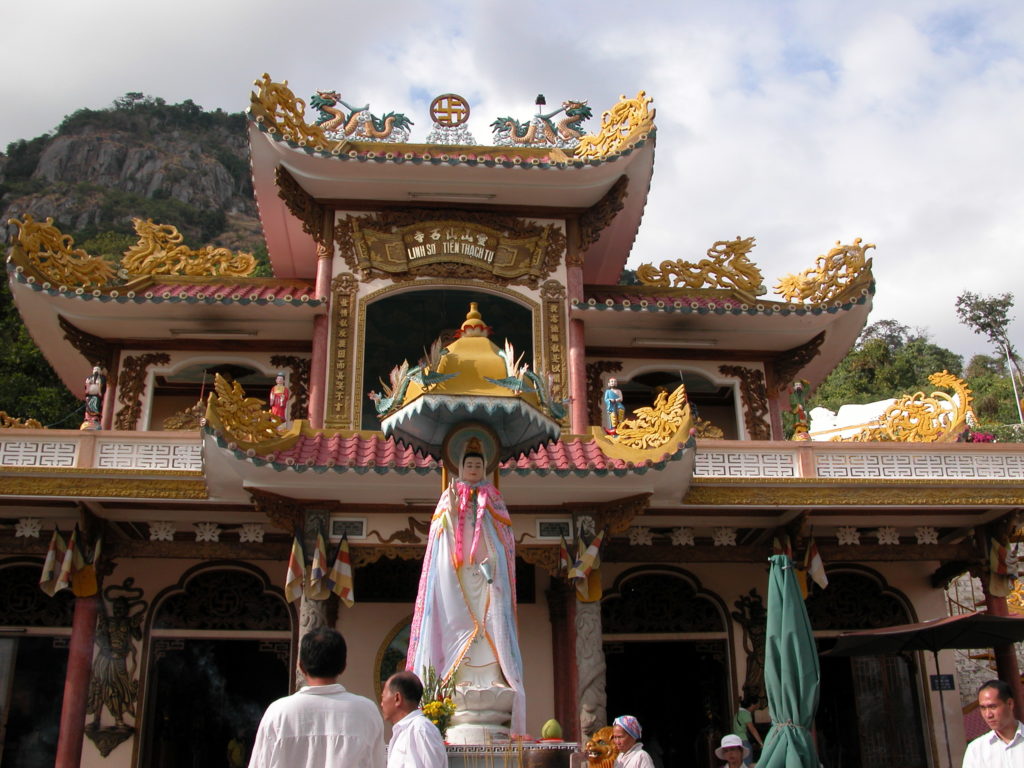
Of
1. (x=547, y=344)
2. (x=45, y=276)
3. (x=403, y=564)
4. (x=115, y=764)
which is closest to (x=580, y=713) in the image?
(x=403, y=564)

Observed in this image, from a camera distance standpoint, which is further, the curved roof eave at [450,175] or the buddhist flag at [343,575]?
the curved roof eave at [450,175]

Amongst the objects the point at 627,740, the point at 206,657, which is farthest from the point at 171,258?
the point at 627,740

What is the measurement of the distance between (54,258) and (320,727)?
39.0 feet

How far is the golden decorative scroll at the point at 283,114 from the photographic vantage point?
45.2 feet

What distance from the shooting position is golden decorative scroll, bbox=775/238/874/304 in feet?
48.0

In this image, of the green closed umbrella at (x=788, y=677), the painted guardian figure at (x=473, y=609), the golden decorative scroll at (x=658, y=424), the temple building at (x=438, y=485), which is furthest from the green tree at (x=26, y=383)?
the green closed umbrella at (x=788, y=677)

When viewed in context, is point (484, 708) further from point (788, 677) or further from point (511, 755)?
point (788, 677)

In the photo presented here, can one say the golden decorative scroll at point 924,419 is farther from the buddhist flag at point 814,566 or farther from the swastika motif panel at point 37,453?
→ the swastika motif panel at point 37,453

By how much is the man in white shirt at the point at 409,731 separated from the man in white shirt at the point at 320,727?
284mm

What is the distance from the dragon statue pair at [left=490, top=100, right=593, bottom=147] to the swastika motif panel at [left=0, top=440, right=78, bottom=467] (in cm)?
761

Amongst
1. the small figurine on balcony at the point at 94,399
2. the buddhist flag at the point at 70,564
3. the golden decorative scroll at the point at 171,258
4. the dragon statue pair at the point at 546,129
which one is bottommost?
the buddhist flag at the point at 70,564

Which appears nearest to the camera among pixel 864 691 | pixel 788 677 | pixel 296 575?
pixel 788 677

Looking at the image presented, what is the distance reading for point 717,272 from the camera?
15.4 meters

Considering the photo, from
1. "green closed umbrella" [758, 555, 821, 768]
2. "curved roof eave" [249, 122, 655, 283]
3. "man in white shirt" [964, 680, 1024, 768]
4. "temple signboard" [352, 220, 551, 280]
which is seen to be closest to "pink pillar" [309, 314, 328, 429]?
"temple signboard" [352, 220, 551, 280]
